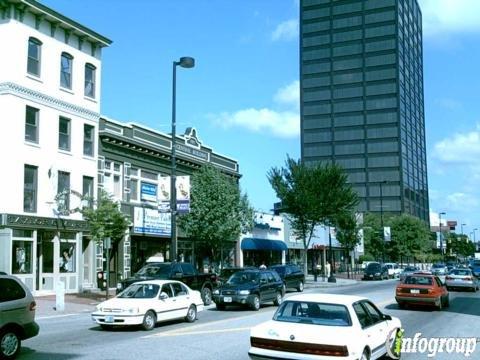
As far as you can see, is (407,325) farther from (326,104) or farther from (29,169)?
(326,104)

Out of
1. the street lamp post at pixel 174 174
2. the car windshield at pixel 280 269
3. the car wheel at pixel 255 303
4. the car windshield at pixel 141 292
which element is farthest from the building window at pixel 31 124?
the car windshield at pixel 280 269

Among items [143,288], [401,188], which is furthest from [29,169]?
[401,188]

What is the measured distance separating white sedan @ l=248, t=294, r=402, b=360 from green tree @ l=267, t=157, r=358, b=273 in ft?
113

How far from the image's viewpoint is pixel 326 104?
141 meters

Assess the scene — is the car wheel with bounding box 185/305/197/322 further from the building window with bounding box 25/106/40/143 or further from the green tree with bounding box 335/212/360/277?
the green tree with bounding box 335/212/360/277

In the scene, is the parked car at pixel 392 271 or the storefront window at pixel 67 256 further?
the parked car at pixel 392 271

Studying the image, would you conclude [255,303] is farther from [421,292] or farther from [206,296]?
[421,292]

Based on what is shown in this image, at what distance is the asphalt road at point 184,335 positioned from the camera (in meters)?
12.1

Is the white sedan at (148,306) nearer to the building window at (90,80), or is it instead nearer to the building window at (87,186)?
the building window at (87,186)

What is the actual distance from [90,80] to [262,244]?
2240cm

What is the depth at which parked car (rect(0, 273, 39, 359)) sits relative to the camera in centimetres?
1134

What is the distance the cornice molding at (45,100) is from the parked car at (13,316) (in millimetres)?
17483

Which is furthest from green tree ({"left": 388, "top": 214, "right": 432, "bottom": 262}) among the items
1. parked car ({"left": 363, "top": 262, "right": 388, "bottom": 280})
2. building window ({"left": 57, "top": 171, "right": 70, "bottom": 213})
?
building window ({"left": 57, "top": 171, "right": 70, "bottom": 213})

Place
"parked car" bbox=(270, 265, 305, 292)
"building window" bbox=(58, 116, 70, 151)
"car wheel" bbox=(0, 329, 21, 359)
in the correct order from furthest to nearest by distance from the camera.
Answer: "parked car" bbox=(270, 265, 305, 292) → "building window" bbox=(58, 116, 70, 151) → "car wheel" bbox=(0, 329, 21, 359)
